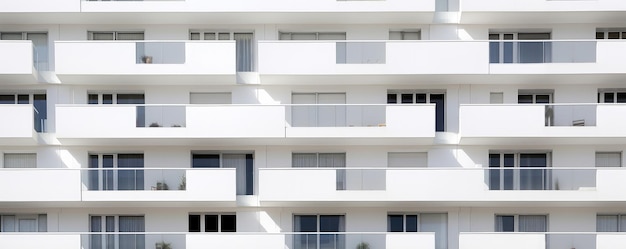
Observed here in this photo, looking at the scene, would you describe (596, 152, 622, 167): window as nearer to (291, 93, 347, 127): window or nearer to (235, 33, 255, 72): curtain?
(291, 93, 347, 127): window

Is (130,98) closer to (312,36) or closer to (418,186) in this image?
(312,36)

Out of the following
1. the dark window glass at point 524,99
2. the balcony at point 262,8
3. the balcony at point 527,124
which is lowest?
the balcony at point 527,124

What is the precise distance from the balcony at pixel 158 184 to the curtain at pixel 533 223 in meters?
8.76

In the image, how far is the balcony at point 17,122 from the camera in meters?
18.3

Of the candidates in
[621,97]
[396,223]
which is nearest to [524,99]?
[621,97]

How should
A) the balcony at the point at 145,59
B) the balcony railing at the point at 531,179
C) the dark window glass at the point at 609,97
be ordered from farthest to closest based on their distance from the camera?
the dark window glass at the point at 609,97, the balcony railing at the point at 531,179, the balcony at the point at 145,59

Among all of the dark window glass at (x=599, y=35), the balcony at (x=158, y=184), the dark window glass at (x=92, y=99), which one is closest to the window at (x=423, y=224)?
the balcony at (x=158, y=184)

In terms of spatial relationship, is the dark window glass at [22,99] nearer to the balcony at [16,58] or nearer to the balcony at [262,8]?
the balcony at [16,58]

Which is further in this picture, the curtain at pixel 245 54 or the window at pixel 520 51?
the curtain at pixel 245 54

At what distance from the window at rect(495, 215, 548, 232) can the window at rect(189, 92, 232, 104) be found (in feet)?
29.5

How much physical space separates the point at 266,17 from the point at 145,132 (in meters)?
4.79

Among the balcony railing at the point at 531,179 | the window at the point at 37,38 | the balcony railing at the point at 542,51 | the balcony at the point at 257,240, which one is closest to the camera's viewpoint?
the balcony at the point at 257,240

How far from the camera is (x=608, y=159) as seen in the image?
19.8m

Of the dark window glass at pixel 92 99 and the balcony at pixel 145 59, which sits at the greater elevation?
the balcony at pixel 145 59
